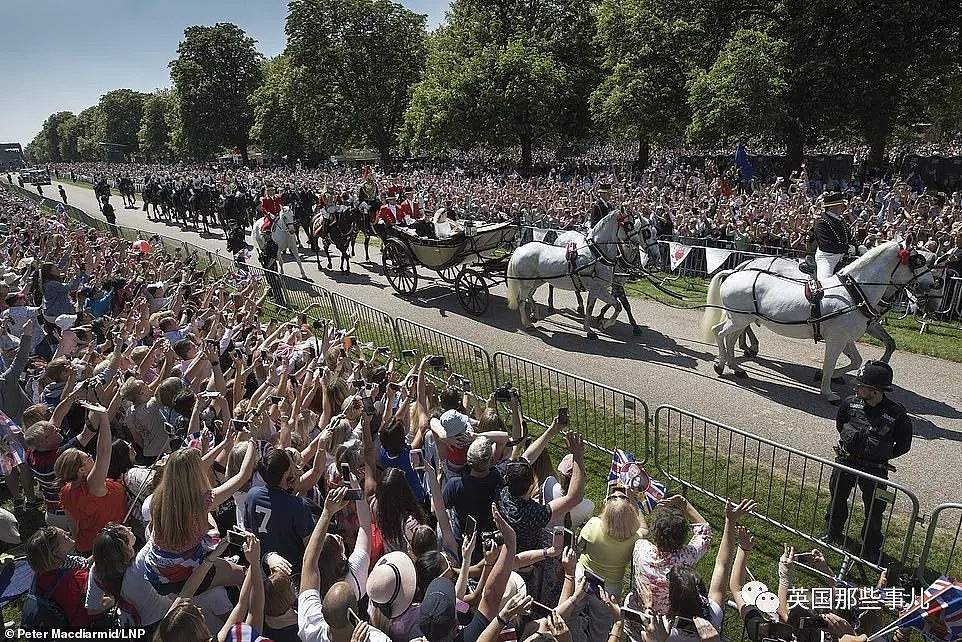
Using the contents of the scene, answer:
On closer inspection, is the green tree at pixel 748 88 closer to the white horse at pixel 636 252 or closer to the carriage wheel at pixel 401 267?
the white horse at pixel 636 252

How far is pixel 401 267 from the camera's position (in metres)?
15.5

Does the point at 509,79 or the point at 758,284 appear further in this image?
the point at 509,79

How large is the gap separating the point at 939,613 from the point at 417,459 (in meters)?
3.16

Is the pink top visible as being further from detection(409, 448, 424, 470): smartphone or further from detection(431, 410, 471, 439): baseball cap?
detection(409, 448, 424, 470): smartphone

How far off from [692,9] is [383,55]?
2541 centimetres

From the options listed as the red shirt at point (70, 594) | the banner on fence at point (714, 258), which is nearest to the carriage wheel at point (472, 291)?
the banner on fence at point (714, 258)

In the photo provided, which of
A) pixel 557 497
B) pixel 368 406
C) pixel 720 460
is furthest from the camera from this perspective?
pixel 720 460

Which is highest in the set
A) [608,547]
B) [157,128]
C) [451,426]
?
[157,128]

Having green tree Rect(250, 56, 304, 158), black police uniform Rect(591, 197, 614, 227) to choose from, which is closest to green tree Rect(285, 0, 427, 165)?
green tree Rect(250, 56, 304, 158)

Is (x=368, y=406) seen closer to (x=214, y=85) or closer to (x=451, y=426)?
(x=451, y=426)

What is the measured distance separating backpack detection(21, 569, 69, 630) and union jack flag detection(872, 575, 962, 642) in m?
4.33

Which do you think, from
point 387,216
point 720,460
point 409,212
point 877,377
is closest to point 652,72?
point 409,212

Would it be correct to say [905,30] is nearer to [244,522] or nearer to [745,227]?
[745,227]

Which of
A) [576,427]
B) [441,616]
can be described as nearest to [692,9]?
[576,427]
